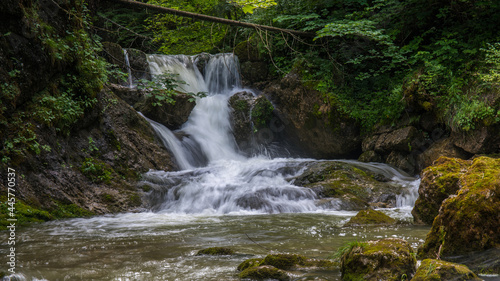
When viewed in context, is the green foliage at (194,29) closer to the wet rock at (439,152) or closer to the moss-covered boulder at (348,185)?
the moss-covered boulder at (348,185)

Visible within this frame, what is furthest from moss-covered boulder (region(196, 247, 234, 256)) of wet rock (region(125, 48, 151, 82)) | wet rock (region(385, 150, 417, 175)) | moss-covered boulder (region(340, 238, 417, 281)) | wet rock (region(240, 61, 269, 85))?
wet rock (region(240, 61, 269, 85))

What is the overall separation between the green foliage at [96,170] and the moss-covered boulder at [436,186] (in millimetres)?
6224

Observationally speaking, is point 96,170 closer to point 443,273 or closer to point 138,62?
point 138,62

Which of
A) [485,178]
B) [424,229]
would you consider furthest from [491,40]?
[485,178]

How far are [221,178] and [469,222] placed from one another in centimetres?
684

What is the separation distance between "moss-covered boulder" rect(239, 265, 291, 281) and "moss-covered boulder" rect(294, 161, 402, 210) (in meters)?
4.74

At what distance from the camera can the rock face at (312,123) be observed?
11.4 metres

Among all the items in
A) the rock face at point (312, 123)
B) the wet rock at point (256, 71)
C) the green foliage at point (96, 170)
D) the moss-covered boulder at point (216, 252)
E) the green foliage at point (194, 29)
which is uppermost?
the green foliage at point (194, 29)

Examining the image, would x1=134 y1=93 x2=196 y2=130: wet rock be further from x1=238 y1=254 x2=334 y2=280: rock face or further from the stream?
x1=238 y1=254 x2=334 y2=280: rock face

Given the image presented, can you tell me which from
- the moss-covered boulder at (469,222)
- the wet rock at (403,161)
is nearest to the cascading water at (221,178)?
the wet rock at (403,161)

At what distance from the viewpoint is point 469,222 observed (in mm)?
2965

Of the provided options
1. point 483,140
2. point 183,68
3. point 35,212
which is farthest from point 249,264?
point 183,68

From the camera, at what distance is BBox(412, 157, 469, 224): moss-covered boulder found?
4781 mm

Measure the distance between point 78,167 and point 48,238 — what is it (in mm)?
2861
